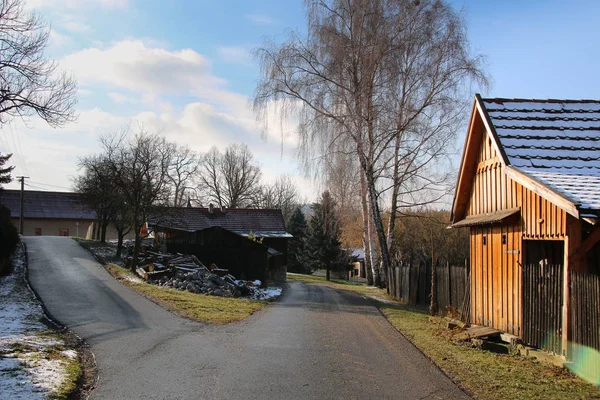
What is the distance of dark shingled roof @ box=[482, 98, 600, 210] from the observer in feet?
32.2

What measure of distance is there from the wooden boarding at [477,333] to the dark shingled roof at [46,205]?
5506 cm

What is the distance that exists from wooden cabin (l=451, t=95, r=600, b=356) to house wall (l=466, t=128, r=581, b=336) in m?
0.02

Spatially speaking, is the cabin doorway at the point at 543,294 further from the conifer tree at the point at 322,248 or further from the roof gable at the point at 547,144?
the conifer tree at the point at 322,248

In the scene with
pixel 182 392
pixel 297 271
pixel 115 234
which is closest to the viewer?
pixel 182 392

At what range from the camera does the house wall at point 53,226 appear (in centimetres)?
5947

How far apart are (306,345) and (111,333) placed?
15.2 feet

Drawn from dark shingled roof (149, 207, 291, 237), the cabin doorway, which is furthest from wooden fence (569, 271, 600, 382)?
dark shingled roof (149, 207, 291, 237)

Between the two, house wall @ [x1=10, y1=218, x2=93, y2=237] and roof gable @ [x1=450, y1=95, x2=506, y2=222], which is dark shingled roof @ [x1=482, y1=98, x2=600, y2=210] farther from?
house wall @ [x1=10, y1=218, x2=93, y2=237]

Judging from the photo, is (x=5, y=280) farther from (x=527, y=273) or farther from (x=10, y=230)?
(x=527, y=273)

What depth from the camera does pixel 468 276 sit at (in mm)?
15438

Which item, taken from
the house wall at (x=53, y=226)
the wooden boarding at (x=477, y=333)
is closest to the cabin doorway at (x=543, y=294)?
the wooden boarding at (x=477, y=333)

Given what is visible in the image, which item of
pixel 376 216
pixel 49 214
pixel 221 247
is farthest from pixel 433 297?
pixel 49 214

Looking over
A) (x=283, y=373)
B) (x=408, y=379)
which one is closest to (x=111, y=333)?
(x=283, y=373)

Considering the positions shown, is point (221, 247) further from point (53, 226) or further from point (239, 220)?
point (53, 226)
